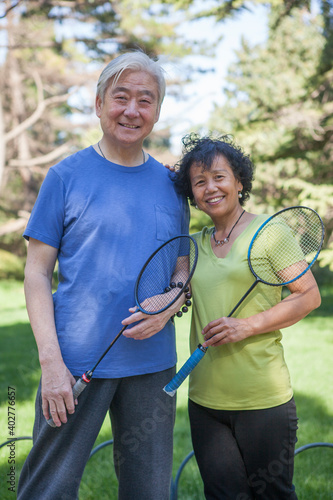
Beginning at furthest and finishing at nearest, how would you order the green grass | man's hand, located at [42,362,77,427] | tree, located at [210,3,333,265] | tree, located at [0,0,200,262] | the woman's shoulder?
tree, located at [0,0,200,262]
tree, located at [210,3,333,265]
the green grass
the woman's shoulder
man's hand, located at [42,362,77,427]

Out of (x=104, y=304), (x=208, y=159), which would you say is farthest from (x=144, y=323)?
(x=208, y=159)

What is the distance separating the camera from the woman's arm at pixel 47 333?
2.04 meters

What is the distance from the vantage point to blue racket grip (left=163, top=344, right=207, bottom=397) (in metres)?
2.16

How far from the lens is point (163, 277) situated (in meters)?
2.29

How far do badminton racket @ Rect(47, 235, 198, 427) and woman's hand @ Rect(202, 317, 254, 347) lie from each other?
0.71ft

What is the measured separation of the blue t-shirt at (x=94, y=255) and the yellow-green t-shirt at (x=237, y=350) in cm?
29

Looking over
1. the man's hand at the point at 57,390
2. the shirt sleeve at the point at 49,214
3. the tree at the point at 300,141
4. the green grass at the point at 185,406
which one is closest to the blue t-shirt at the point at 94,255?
the shirt sleeve at the point at 49,214

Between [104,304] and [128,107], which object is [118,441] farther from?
[128,107]

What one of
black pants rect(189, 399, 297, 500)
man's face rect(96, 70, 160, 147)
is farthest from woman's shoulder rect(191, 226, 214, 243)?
black pants rect(189, 399, 297, 500)

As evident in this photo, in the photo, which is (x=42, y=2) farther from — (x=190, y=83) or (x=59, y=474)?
(x=59, y=474)

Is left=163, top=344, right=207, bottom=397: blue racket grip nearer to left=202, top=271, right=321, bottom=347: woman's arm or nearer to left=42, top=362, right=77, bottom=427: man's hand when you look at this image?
left=202, top=271, right=321, bottom=347: woman's arm

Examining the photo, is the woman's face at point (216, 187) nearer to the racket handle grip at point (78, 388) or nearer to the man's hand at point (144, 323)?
the man's hand at point (144, 323)

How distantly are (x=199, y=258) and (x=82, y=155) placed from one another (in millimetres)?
778

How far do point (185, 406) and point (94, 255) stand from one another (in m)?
3.78
